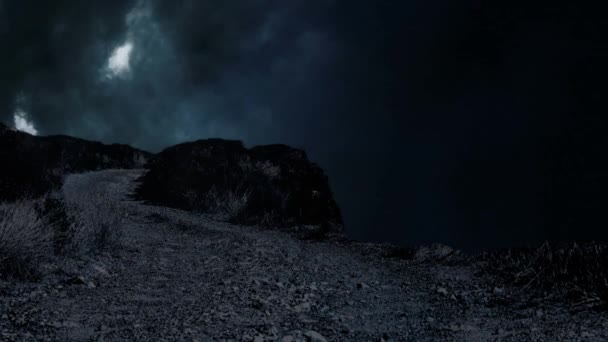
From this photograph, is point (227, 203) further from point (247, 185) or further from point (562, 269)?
point (562, 269)

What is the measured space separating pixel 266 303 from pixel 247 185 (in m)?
12.6

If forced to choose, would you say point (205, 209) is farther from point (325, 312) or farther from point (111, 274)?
point (325, 312)

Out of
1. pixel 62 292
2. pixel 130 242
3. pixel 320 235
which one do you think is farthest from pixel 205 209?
pixel 62 292

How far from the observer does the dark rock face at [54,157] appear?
429 inches

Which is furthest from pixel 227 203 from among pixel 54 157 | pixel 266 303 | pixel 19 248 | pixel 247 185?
pixel 54 157

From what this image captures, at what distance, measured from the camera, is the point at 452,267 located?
7.55 meters

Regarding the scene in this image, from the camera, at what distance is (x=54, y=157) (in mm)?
30953

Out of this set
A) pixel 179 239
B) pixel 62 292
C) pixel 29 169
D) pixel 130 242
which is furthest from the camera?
pixel 29 169

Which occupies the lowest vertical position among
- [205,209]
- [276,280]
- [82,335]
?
[82,335]

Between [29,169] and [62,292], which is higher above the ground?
[29,169]

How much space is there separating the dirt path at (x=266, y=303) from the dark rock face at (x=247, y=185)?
6.91m

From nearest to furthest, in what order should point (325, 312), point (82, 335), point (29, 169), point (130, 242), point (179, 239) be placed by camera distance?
point (82, 335) → point (325, 312) → point (130, 242) → point (179, 239) → point (29, 169)

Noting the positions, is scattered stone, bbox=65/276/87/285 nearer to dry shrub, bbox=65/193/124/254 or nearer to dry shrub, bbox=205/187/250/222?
dry shrub, bbox=65/193/124/254

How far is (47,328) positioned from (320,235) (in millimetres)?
8440
